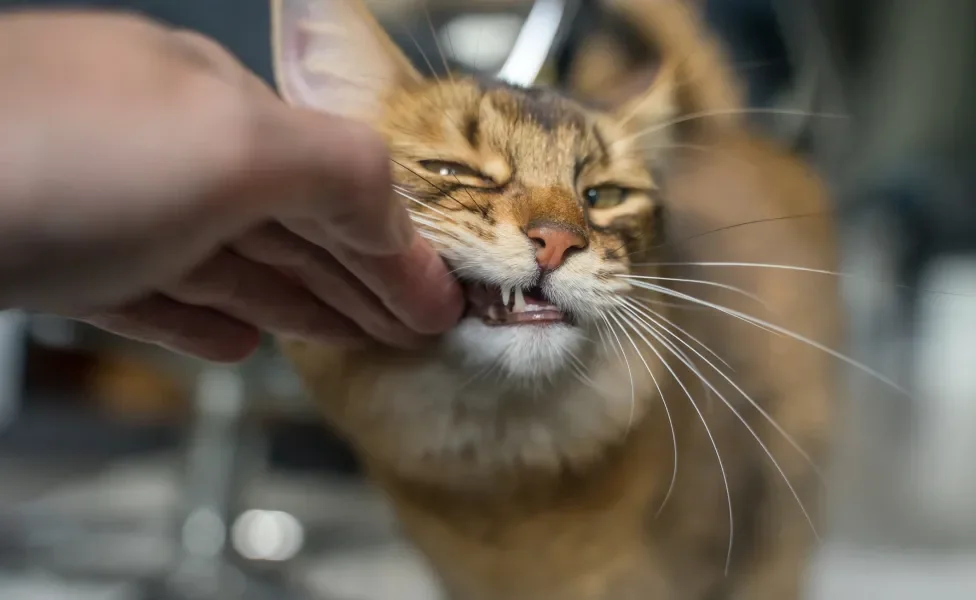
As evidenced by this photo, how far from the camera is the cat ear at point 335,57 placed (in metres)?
0.49

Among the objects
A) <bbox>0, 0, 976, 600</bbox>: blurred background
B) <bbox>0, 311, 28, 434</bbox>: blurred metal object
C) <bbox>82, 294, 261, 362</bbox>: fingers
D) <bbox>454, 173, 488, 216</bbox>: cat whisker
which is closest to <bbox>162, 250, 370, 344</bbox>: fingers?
<bbox>82, 294, 261, 362</bbox>: fingers

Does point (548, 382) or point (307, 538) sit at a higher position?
point (548, 382)

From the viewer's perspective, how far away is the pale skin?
0.23 m

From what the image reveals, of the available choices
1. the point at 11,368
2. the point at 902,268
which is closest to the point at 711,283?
the point at 902,268

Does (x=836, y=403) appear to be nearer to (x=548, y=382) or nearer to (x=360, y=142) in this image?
(x=548, y=382)

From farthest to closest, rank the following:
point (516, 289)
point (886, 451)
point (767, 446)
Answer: point (886, 451) → point (767, 446) → point (516, 289)

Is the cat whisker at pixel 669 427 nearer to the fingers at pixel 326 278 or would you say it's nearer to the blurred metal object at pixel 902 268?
the fingers at pixel 326 278

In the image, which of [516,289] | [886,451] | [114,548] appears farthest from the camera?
[886,451]

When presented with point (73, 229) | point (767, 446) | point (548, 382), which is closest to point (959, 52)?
point (767, 446)

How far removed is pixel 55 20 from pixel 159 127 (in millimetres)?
67

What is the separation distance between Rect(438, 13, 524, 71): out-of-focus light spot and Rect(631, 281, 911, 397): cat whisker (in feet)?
0.78

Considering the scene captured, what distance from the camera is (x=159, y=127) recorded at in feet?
0.77

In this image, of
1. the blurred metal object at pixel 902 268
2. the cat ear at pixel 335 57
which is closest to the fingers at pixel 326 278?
the cat ear at pixel 335 57

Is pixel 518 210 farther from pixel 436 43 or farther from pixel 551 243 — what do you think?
pixel 436 43
